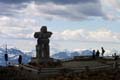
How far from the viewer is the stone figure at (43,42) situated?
80000 millimetres

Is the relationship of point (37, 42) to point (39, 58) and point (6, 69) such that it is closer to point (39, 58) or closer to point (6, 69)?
point (39, 58)

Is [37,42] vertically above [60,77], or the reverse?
[37,42]

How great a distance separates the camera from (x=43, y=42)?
80.4 meters

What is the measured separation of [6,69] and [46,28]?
11.2m

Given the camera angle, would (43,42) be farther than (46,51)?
Yes

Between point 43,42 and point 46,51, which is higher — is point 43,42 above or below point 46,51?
above

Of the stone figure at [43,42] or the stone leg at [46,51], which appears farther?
the stone leg at [46,51]

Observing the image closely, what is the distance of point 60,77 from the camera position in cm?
6431

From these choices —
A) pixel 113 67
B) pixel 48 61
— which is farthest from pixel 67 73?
pixel 48 61

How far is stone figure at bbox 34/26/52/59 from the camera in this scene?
80.0m

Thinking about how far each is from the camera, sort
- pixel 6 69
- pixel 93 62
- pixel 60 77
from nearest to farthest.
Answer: pixel 60 77, pixel 6 69, pixel 93 62

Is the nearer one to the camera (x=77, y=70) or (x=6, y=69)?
(x=77, y=70)

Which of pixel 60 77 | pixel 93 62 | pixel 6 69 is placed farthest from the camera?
pixel 93 62

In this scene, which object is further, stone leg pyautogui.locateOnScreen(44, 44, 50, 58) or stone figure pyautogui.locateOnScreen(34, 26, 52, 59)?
stone leg pyautogui.locateOnScreen(44, 44, 50, 58)
